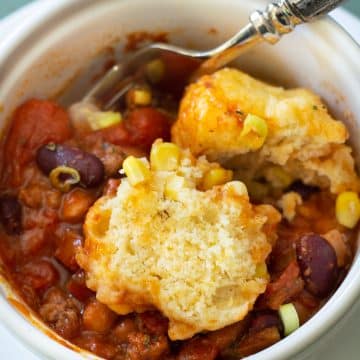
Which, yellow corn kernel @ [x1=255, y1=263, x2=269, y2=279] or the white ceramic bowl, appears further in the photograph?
the white ceramic bowl

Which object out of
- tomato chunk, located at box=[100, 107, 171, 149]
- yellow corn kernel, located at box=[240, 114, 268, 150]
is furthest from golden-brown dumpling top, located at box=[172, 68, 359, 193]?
tomato chunk, located at box=[100, 107, 171, 149]

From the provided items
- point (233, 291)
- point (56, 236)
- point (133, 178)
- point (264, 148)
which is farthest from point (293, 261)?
point (56, 236)

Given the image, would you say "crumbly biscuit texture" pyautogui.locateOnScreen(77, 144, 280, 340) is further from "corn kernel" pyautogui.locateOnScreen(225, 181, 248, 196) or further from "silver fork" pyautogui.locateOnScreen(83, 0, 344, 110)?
"silver fork" pyautogui.locateOnScreen(83, 0, 344, 110)

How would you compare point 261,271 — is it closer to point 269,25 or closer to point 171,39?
point 269,25

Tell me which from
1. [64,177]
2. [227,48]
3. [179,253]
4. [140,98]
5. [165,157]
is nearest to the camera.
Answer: [179,253]

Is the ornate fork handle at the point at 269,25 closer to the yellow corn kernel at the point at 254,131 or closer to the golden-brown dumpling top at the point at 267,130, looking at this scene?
the golden-brown dumpling top at the point at 267,130

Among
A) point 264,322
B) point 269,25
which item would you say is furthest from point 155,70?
point 264,322
